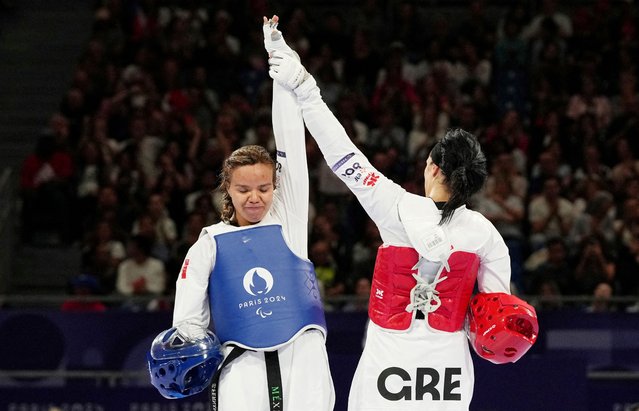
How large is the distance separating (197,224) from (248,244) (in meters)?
6.57

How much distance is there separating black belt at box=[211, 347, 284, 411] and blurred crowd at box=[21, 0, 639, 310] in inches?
219

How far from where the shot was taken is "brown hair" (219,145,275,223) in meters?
5.34

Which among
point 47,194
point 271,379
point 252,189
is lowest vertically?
point 271,379

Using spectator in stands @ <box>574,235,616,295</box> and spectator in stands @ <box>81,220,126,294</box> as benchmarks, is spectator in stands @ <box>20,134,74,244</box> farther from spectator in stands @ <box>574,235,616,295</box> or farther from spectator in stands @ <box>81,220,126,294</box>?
spectator in stands @ <box>574,235,616,295</box>

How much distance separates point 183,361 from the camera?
5.05m

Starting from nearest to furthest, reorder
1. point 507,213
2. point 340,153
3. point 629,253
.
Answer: point 340,153
point 629,253
point 507,213

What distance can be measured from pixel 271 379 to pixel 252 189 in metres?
0.86

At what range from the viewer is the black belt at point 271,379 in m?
5.13

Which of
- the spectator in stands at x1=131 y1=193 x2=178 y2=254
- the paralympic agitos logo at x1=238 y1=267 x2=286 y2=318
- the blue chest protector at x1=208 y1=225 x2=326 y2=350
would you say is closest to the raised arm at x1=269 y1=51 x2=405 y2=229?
the blue chest protector at x1=208 y1=225 x2=326 y2=350

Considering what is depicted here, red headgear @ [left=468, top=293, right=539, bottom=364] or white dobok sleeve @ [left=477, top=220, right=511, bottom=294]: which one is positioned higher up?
white dobok sleeve @ [left=477, top=220, right=511, bottom=294]

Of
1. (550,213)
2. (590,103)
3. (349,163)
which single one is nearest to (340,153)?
(349,163)

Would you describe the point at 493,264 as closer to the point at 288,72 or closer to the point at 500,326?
the point at 500,326

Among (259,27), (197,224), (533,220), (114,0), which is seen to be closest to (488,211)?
(533,220)

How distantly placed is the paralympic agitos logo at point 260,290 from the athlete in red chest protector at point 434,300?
0.47 metres
